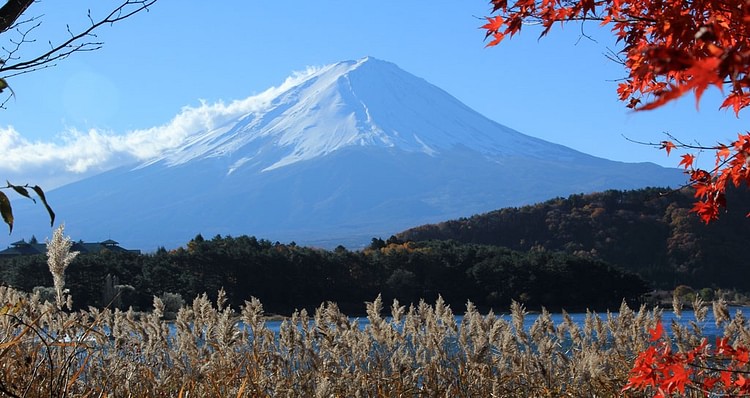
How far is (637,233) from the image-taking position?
51.8 m

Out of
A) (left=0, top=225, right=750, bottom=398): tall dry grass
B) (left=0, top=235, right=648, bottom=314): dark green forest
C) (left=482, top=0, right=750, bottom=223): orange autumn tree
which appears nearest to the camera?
(left=482, top=0, right=750, bottom=223): orange autumn tree

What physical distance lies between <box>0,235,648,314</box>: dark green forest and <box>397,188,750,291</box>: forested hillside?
24.5 ft

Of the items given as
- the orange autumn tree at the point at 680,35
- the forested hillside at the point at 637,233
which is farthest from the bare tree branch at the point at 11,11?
the forested hillside at the point at 637,233

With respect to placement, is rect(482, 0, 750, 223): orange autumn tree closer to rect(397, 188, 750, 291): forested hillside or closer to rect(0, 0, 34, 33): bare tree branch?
rect(0, 0, 34, 33): bare tree branch

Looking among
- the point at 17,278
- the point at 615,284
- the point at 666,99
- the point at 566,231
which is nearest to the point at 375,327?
the point at 666,99

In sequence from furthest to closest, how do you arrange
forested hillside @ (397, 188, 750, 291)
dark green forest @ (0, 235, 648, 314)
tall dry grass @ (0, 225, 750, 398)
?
forested hillside @ (397, 188, 750, 291)
dark green forest @ (0, 235, 648, 314)
tall dry grass @ (0, 225, 750, 398)

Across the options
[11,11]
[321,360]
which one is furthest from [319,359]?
[11,11]

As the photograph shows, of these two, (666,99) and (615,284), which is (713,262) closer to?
(615,284)

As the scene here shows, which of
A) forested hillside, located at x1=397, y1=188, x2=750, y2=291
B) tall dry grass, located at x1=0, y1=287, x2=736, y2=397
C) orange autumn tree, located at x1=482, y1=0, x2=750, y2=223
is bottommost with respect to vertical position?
forested hillside, located at x1=397, y1=188, x2=750, y2=291

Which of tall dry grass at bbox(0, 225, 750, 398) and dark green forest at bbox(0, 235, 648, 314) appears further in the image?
dark green forest at bbox(0, 235, 648, 314)

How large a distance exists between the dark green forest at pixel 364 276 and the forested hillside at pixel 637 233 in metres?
7.46

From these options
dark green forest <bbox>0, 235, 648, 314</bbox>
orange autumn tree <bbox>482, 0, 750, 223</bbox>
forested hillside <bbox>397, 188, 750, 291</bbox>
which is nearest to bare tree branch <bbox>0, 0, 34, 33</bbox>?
orange autumn tree <bbox>482, 0, 750, 223</bbox>

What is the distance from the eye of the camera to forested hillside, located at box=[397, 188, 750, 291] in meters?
48.1

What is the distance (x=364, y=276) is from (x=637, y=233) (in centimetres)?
1867
